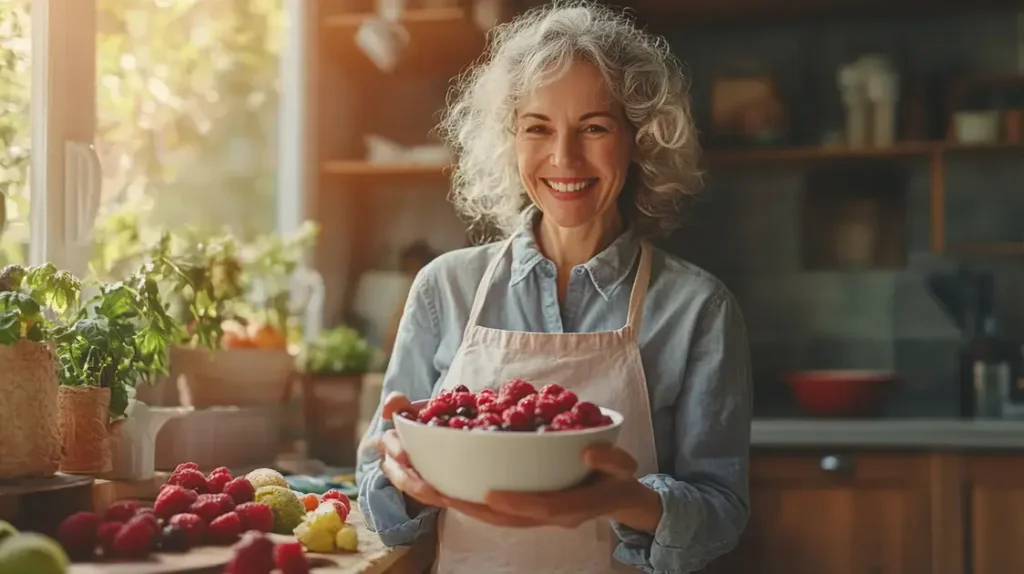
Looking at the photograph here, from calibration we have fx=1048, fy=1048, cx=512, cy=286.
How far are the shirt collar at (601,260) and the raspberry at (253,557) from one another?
59 centimetres

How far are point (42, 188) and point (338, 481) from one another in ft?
2.39

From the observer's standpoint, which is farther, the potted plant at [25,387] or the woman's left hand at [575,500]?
the potted plant at [25,387]

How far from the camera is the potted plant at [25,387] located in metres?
1.30

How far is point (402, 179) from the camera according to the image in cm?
314

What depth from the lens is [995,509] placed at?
242 centimetres

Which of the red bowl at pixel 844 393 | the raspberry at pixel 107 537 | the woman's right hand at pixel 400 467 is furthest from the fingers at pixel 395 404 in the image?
the red bowl at pixel 844 393

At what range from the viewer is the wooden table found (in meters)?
1.17

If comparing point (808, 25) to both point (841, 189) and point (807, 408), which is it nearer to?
point (841, 189)

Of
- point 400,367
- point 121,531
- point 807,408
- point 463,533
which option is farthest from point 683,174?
point 807,408

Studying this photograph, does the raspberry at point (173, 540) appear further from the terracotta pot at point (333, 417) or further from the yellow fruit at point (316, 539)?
the terracotta pot at point (333, 417)

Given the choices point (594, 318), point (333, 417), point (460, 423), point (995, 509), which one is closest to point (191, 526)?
point (460, 423)

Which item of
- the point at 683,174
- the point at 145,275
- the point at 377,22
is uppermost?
the point at 377,22

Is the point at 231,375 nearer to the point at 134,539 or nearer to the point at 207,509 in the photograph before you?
the point at 207,509

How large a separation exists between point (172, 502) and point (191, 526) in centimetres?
7
